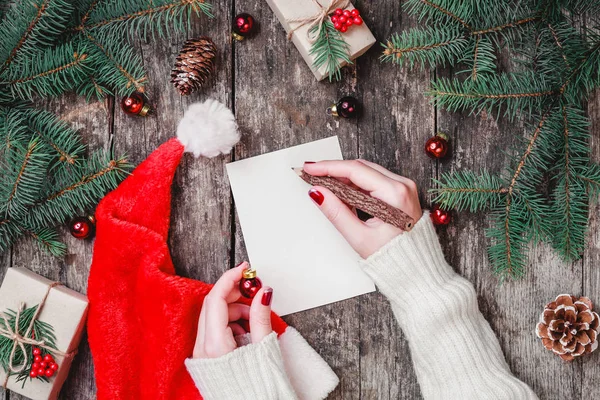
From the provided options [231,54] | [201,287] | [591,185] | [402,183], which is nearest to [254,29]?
[231,54]

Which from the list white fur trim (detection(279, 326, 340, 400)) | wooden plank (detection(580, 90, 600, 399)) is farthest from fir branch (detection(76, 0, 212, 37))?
wooden plank (detection(580, 90, 600, 399))

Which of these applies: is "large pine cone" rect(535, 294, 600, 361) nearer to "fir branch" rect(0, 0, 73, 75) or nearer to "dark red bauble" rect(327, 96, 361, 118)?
"dark red bauble" rect(327, 96, 361, 118)

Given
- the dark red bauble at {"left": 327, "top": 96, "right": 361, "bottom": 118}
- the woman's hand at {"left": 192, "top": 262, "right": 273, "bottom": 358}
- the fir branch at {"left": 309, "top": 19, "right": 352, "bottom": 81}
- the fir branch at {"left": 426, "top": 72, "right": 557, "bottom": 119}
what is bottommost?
the woman's hand at {"left": 192, "top": 262, "right": 273, "bottom": 358}

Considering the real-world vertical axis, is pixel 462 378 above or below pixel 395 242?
below

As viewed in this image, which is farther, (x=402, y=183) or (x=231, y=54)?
(x=231, y=54)

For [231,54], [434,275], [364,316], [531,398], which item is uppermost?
[231,54]

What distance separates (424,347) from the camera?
1113 mm

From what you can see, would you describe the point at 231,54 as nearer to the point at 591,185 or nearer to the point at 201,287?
the point at 201,287

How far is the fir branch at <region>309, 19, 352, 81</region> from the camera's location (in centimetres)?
111

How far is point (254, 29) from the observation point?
122 cm

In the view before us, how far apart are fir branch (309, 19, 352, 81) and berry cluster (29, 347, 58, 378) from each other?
3.09ft

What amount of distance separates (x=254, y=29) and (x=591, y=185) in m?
0.89

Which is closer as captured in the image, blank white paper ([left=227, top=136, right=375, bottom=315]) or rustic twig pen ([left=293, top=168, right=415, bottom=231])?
rustic twig pen ([left=293, top=168, right=415, bottom=231])

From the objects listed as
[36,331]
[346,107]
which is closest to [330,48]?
[346,107]
